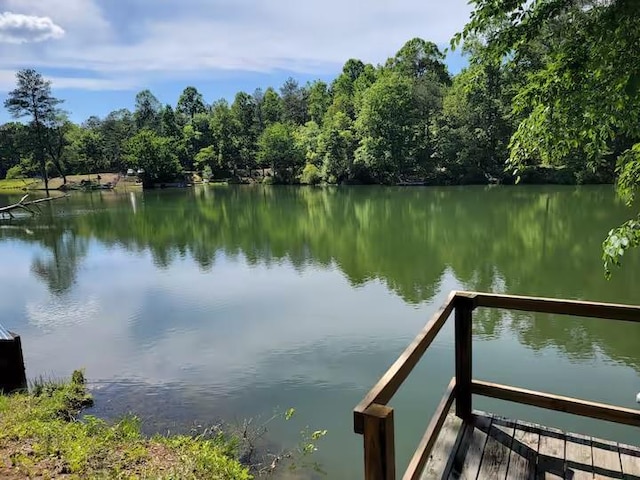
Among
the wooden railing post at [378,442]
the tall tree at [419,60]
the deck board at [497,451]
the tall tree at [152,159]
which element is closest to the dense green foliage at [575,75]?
the deck board at [497,451]

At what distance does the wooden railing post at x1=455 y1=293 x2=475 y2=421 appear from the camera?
3.31 m

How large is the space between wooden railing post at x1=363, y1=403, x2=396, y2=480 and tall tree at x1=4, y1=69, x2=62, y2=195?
5952 centimetres

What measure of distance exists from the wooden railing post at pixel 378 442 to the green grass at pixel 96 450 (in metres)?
3.04

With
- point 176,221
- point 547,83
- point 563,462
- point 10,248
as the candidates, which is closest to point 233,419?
point 563,462

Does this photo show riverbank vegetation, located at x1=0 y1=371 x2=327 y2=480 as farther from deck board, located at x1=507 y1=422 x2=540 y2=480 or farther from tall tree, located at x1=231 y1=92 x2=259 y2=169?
tall tree, located at x1=231 y1=92 x2=259 y2=169

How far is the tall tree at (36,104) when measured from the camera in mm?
55141

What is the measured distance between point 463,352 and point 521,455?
27.8 inches

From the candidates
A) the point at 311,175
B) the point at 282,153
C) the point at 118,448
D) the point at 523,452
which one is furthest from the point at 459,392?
the point at 282,153

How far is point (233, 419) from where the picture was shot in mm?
6469

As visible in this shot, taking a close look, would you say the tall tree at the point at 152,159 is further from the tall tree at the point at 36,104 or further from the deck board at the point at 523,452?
the deck board at the point at 523,452

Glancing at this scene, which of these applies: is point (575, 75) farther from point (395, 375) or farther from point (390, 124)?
point (390, 124)

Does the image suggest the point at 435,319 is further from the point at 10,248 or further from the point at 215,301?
the point at 10,248

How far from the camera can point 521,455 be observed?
10.2ft

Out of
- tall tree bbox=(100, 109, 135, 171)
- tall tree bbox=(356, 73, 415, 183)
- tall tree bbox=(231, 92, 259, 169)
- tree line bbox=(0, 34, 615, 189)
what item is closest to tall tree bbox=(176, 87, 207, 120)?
tree line bbox=(0, 34, 615, 189)
